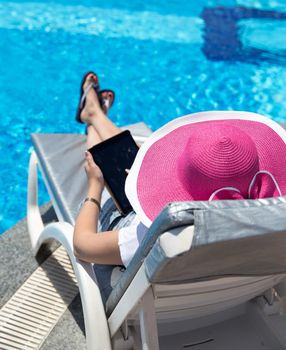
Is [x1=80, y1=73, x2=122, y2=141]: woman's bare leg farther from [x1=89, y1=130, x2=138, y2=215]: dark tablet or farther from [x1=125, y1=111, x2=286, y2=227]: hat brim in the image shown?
[x1=125, y1=111, x2=286, y2=227]: hat brim

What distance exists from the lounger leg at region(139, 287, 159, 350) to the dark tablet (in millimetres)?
793

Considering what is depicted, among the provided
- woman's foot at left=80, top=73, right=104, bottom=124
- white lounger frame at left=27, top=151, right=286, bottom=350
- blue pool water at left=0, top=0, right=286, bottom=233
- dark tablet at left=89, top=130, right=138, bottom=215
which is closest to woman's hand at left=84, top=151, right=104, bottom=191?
dark tablet at left=89, top=130, right=138, bottom=215

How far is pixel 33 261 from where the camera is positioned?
313cm

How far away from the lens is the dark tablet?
2.48 metres

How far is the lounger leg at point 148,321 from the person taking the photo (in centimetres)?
168

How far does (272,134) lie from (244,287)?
58 centimetres

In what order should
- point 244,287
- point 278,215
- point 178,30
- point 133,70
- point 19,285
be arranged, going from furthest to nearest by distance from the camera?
1. point 178,30
2. point 133,70
3. point 19,285
4. point 244,287
5. point 278,215

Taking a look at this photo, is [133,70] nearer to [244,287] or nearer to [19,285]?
[19,285]

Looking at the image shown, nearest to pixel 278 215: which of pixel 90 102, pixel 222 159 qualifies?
pixel 222 159

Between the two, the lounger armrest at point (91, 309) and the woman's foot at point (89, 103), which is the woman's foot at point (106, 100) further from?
the lounger armrest at point (91, 309)

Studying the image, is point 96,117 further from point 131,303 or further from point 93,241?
point 131,303

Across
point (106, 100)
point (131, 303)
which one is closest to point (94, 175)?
point (131, 303)

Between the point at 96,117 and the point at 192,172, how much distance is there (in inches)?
83.7

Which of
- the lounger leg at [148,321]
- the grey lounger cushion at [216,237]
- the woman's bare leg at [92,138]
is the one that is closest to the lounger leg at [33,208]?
→ the woman's bare leg at [92,138]
